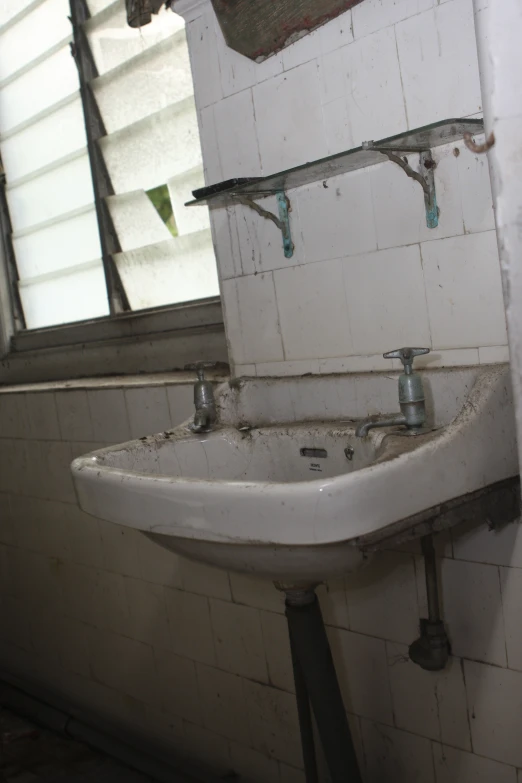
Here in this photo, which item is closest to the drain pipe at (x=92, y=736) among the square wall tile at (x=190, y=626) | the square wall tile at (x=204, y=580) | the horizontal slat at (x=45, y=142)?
the square wall tile at (x=190, y=626)

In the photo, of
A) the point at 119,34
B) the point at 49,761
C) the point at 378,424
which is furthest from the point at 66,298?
the point at 378,424

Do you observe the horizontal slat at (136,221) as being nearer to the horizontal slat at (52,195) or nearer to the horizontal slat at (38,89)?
the horizontal slat at (52,195)

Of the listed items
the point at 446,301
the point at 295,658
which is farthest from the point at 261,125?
the point at 295,658

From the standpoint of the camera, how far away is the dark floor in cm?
193

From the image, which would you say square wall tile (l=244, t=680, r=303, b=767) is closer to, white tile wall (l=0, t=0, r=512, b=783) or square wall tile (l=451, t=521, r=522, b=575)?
white tile wall (l=0, t=0, r=512, b=783)

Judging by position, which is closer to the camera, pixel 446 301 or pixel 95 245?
pixel 446 301

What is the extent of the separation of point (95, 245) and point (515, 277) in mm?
1625

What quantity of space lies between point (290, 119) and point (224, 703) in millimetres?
Result: 1283

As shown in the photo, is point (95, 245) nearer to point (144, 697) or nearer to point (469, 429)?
point (144, 697)

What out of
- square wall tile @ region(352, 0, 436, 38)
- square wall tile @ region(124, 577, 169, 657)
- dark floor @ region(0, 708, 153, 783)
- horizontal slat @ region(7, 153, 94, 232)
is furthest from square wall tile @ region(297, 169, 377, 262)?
dark floor @ region(0, 708, 153, 783)

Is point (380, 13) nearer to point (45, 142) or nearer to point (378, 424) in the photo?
point (378, 424)

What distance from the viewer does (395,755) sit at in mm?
1430

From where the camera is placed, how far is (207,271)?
1966 millimetres

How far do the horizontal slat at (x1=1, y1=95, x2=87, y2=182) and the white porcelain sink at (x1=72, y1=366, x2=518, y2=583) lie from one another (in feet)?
4.09
